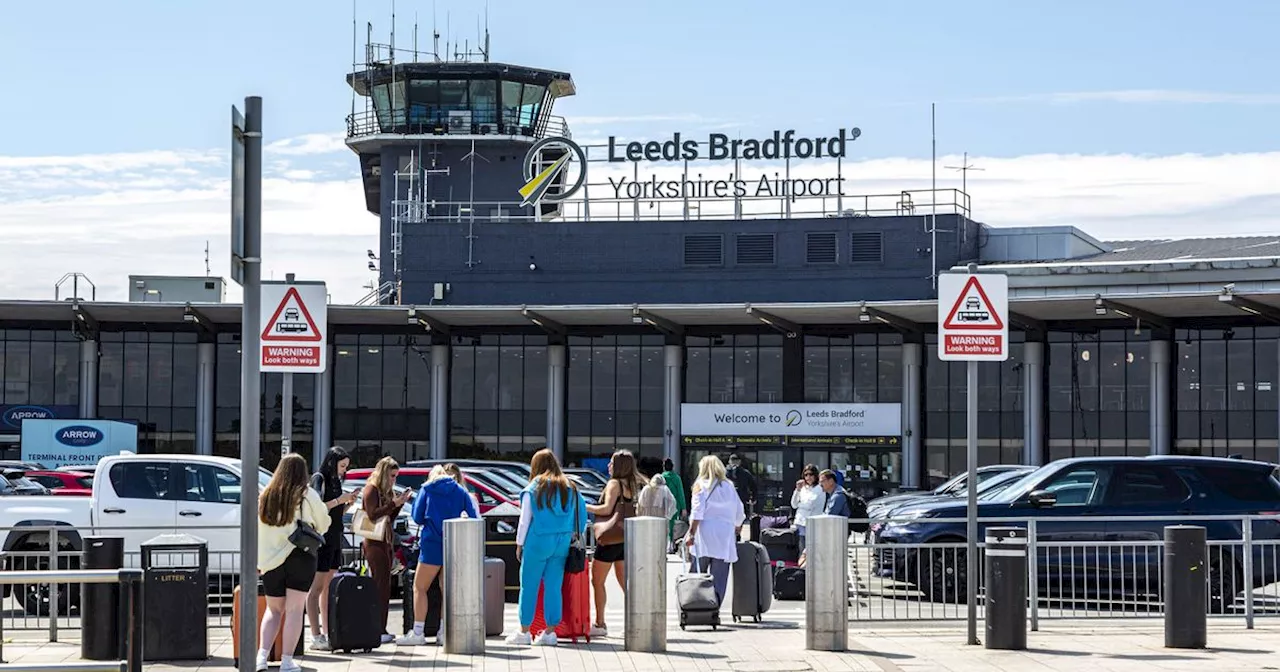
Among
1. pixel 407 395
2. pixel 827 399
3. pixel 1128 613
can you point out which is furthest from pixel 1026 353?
pixel 1128 613

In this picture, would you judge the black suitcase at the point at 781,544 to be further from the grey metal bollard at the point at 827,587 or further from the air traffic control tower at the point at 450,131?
the air traffic control tower at the point at 450,131

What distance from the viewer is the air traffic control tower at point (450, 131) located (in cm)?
6131

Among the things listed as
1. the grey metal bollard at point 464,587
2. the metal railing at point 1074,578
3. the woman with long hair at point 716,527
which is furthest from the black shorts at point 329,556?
the metal railing at point 1074,578

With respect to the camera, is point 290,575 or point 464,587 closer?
point 290,575

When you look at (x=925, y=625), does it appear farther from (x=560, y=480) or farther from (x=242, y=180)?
(x=242, y=180)

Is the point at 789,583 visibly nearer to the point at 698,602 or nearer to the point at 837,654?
the point at 698,602

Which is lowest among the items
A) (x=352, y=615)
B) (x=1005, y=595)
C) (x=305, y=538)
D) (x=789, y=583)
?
(x=789, y=583)

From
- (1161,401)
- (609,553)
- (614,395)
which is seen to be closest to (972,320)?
(609,553)

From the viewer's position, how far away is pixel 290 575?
12.7 metres

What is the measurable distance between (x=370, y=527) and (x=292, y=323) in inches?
76.5

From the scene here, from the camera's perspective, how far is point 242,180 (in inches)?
346

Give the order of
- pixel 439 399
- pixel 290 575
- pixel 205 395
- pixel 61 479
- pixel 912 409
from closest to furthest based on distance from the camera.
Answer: pixel 290 575 < pixel 61 479 < pixel 912 409 < pixel 205 395 < pixel 439 399

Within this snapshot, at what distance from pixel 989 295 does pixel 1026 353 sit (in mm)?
33326

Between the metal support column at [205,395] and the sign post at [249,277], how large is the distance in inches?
1696
